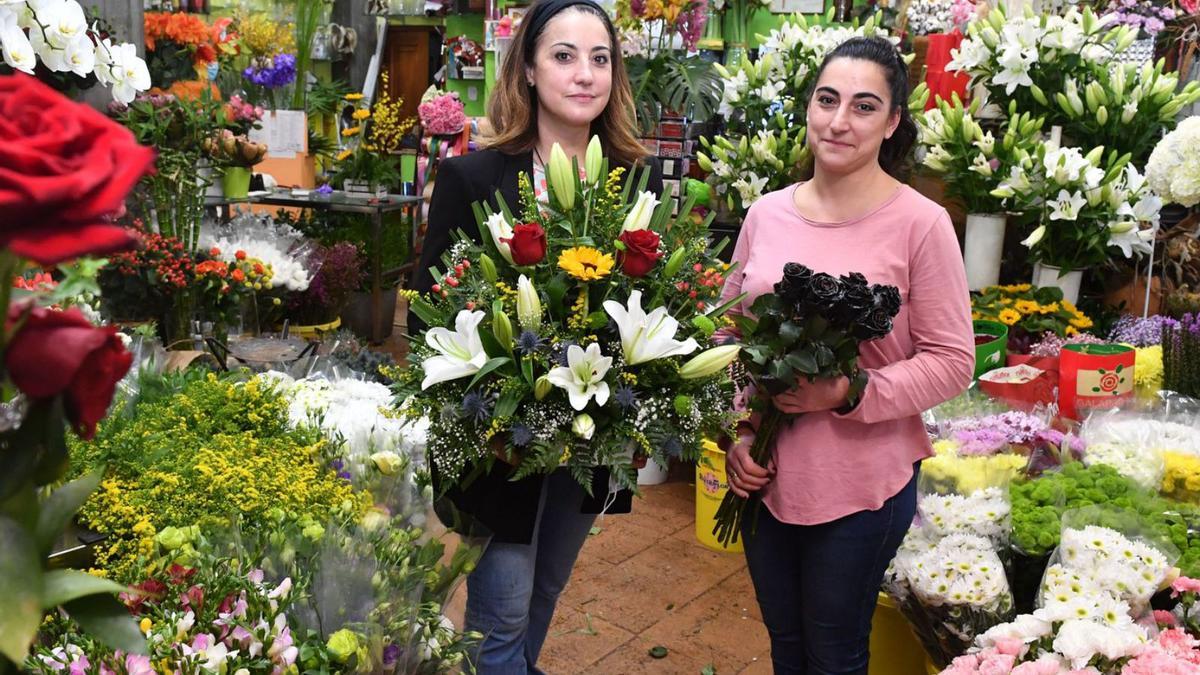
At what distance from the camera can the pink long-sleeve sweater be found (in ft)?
6.72

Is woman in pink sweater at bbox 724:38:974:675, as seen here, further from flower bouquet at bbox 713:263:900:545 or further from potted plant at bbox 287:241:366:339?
potted plant at bbox 287:241:366:339

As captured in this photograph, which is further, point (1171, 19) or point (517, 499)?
point (1171, 19)

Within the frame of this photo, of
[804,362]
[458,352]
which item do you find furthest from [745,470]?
[458,352]

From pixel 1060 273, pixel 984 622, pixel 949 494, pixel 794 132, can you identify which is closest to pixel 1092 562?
pixel 984 622

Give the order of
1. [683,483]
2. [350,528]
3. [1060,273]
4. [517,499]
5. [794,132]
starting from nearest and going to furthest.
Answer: [350,528]
[517,499]
[1060,273]
[794,132]
[683,483]

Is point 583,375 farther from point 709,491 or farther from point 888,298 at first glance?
point 709,491

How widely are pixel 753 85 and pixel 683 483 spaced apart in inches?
65.0

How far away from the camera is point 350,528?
1724 millimetres

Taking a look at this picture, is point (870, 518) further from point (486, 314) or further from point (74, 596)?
point (74, 596)

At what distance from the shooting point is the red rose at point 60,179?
542 millimetres

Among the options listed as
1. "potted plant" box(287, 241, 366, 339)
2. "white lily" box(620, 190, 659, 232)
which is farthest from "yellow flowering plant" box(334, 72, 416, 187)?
"white lily" box(620, 190, 659, 232)

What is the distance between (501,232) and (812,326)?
557 millimetres

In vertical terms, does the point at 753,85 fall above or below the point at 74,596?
above

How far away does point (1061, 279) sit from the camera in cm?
393
